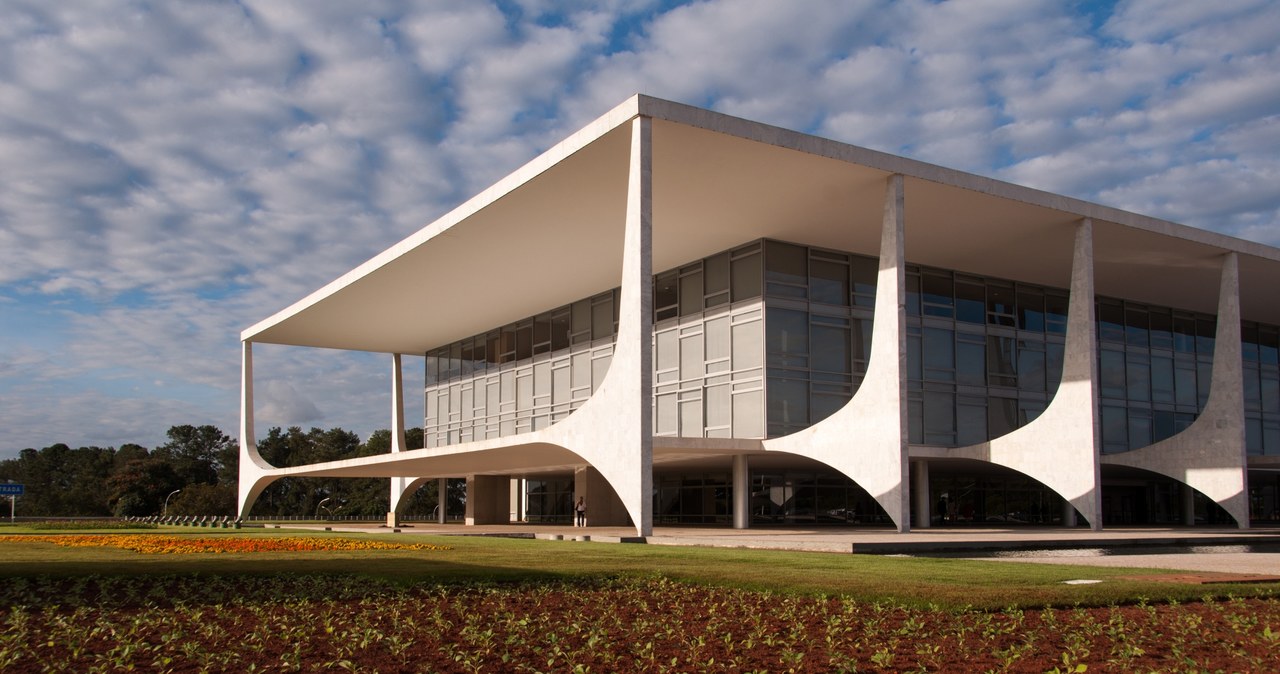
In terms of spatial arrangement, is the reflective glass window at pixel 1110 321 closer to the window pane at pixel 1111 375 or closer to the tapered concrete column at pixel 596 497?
the window pane at pixel 1111 375

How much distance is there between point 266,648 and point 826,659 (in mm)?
3902

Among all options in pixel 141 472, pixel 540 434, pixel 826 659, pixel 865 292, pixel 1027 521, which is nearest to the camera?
pixel 826 659

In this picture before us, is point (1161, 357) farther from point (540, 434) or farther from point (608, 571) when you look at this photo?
point (608, 571)

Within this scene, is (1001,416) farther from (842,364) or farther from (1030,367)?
(842,364)

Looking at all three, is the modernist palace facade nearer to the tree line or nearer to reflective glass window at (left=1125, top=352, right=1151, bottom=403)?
reflective glass window at (left=1125, top=352, right=1151, bottom=403)

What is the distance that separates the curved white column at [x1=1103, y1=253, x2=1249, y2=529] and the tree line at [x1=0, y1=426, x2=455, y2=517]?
46.7 m

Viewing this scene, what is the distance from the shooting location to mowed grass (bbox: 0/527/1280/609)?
10312mm

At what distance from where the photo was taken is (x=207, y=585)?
35.1ft

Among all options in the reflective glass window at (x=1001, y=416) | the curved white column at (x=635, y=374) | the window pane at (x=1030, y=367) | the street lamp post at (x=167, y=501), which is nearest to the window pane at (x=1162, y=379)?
the window pane at (x=1030, y=367)

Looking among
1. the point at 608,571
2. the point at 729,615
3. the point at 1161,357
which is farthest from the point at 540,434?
the point at 1161,357

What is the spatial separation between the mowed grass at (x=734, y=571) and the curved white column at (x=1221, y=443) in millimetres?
19754

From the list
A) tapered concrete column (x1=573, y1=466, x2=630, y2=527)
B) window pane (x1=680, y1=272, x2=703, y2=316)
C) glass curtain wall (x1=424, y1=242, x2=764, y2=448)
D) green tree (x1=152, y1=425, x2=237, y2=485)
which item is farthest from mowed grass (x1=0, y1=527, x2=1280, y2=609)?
green tree (x1=152, y1=425, x2=237, y2=485)

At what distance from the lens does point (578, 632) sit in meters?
8.02

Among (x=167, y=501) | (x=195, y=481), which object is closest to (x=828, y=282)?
(x=167, y=501)
